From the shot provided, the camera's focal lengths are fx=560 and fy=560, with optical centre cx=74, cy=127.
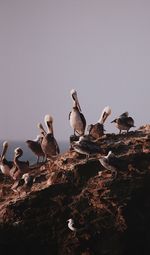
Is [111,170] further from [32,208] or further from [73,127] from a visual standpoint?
[73,127]

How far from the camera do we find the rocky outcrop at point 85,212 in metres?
13.5

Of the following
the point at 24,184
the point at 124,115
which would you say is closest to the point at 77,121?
the point at 124,115

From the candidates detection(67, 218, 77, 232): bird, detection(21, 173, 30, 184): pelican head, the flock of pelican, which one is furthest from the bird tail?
detection(67, 218, 77, 232): bird

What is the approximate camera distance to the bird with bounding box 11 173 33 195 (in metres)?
15.6

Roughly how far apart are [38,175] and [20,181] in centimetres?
59

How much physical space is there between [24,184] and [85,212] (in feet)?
8.17

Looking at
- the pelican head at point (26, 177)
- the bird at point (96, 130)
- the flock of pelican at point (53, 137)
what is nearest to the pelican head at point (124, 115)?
the flock of pelican at point (53, 137)

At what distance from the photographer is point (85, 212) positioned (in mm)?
14008

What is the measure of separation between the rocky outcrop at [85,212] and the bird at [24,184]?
0.58 feet

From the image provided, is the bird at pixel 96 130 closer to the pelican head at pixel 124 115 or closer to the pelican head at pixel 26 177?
the pelican head at pixel 124 115

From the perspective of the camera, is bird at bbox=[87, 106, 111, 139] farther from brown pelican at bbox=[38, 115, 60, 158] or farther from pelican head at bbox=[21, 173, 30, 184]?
pelican head at bbox=[21, 173, 30, 184]

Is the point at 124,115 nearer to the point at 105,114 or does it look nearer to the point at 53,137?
the point at 105,114

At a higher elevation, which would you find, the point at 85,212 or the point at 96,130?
the point at 96,130

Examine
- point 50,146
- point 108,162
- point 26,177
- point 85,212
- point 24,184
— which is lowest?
point 85,212
